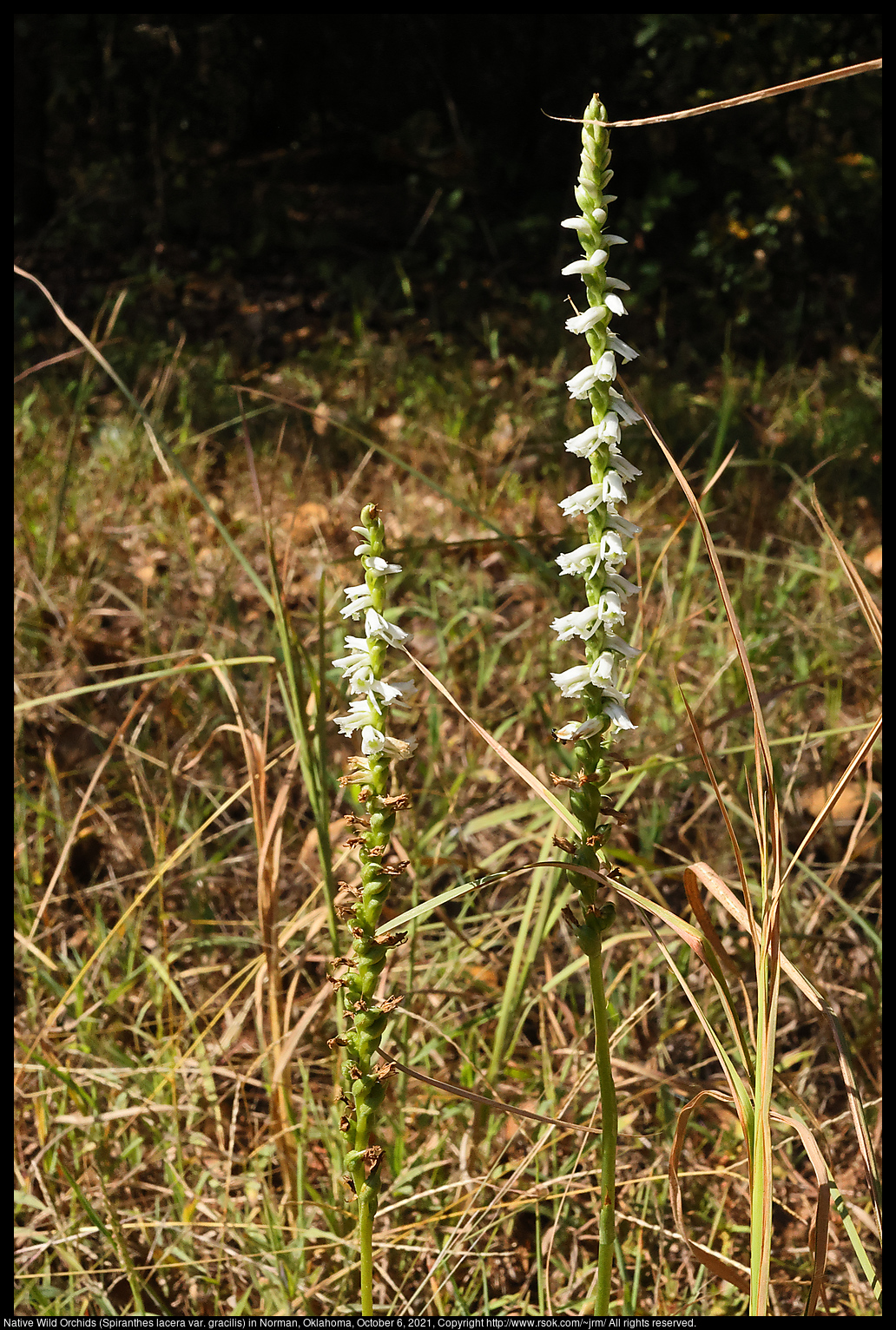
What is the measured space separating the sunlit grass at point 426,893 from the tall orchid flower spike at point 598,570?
38cm

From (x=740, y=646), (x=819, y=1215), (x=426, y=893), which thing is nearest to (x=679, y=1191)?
(x=819, y=1215)

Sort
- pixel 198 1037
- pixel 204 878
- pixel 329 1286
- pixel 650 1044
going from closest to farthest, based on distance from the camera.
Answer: pixel 329 1286, pixel 198 1037, pixel 650 1044, pixel 204 878

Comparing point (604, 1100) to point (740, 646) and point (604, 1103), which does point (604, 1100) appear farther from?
point (740, 646)

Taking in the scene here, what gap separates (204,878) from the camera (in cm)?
246

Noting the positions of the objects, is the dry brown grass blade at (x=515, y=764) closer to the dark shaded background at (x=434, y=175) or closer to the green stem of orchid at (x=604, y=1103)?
the green stem of orchid at (x=604, y=1103)

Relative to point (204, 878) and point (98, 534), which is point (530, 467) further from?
point (204, 878)

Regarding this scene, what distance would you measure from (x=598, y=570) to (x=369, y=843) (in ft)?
1.32

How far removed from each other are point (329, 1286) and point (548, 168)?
6856 mm

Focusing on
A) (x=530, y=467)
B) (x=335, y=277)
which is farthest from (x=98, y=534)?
(x=335, y=277)

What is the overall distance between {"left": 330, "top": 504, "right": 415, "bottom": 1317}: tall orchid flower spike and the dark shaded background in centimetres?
457

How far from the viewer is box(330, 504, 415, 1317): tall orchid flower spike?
1.08 m

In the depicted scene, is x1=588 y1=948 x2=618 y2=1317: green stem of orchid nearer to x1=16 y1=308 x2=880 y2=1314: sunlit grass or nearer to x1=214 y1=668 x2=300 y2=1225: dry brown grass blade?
x1=16 y1=308 x2=880 y2=1314: sunlit grass

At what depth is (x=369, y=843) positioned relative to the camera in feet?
3.64

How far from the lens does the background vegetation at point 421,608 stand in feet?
5.96
